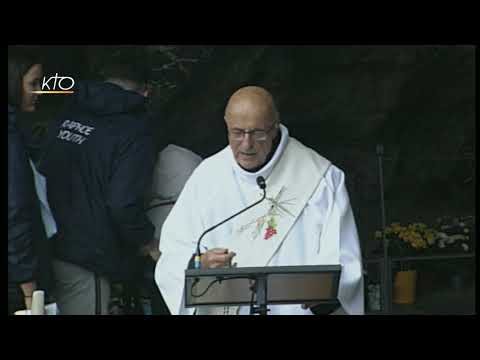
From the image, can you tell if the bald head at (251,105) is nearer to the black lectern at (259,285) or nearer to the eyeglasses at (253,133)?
the eyeglasses at (253,133)

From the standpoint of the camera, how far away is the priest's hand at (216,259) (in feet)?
26.0

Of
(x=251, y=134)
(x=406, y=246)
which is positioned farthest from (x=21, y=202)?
(x=406, y=246)

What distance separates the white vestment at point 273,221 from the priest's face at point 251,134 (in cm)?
6

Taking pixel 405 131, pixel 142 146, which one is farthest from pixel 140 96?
pixel 405 131

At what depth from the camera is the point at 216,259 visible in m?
7.94

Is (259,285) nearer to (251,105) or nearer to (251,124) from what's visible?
(251,124)

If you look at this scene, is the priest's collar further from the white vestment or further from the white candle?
the white candle

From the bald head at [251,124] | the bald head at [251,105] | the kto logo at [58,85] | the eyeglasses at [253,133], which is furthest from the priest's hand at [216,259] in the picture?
the kto logo at [58,85]

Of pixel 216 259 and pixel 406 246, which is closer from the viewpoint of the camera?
pixel 216 259

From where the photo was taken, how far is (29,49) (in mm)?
8148

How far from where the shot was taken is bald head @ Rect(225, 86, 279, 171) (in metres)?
8.13

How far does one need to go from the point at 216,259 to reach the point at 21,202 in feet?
4.24

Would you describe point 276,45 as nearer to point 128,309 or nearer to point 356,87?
point 356,87

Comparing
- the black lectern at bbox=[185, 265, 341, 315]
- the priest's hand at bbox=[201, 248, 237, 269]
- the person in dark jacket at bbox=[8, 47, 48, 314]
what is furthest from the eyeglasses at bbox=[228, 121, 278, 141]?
the person in dark jacket at bbox=[8, 47, 48, 314]
